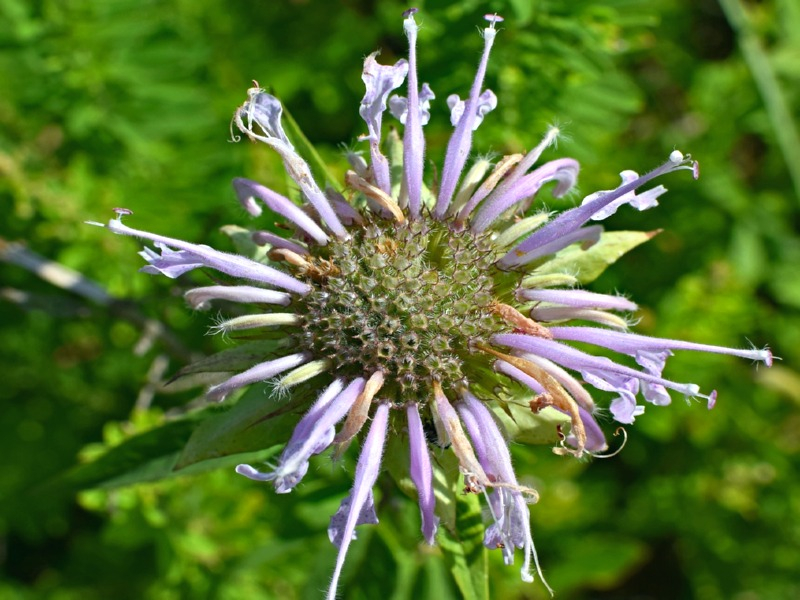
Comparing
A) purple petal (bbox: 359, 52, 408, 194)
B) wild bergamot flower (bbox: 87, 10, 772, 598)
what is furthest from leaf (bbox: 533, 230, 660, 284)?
purple petal (bbox: 359, 52, 408, 194)

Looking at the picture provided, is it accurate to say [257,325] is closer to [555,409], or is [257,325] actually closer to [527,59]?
[555,409]

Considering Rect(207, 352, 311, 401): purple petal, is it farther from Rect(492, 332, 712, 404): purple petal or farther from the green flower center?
Rect(492, 332, 712, 404): purple petal

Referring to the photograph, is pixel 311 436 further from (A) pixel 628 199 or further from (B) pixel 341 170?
(B) pixel 341 170

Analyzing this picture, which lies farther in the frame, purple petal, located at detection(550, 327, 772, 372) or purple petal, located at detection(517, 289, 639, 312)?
purple petal, located at detection(517, 289, 639, 312)

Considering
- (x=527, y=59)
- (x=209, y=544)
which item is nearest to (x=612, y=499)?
(x=209, y=544)

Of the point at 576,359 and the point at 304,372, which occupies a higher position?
the point at 576,359

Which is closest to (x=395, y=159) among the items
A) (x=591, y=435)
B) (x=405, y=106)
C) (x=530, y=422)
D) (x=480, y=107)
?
(x=405, y=106)
